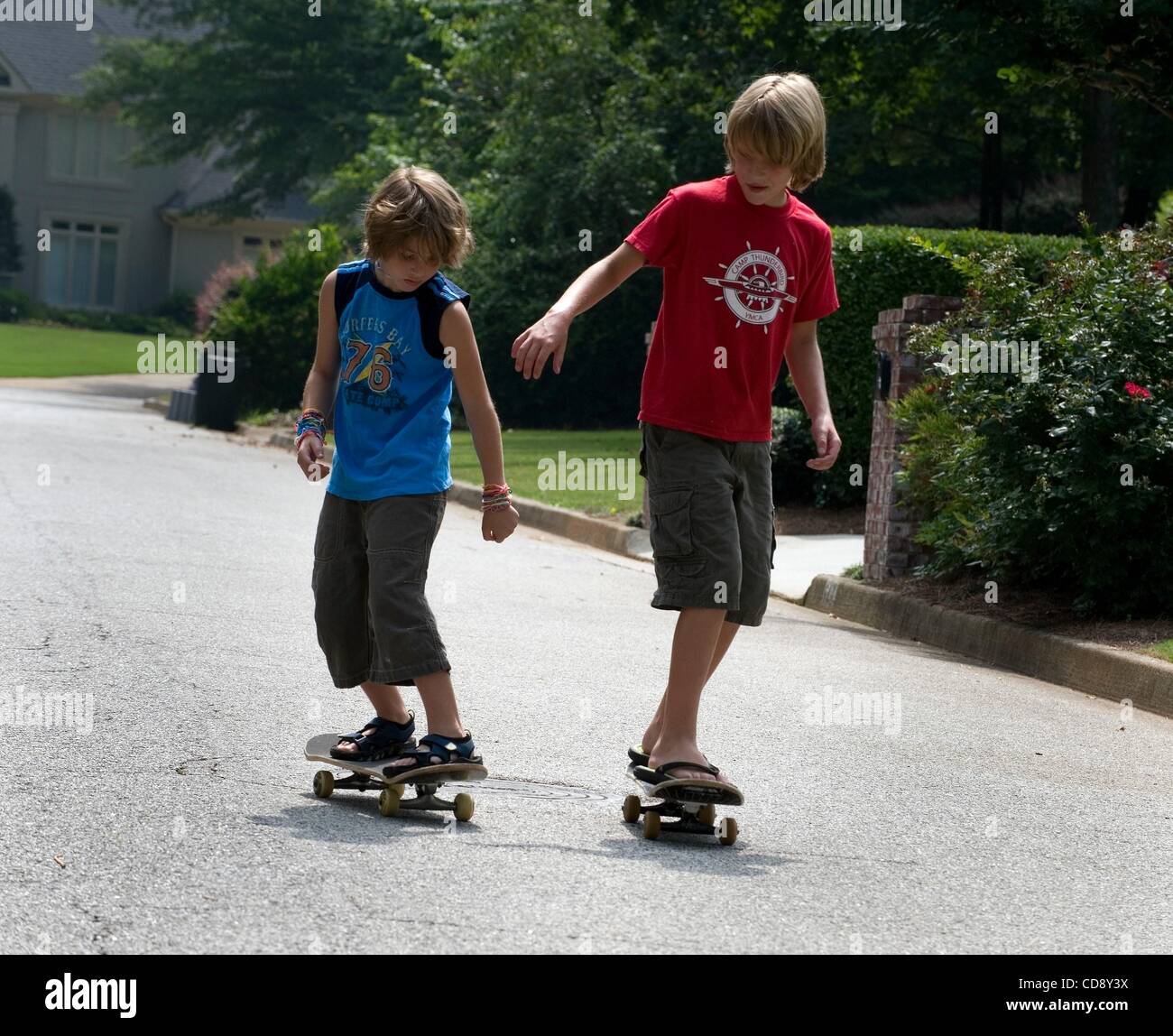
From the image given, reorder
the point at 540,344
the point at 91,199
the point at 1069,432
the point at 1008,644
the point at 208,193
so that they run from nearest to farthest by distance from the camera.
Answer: the point at 540,344, the point at 1069,432, the point at 1008,644, the point at 91,199, the point at 208,193

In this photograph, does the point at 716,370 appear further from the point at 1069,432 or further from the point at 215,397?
the point at 215,397

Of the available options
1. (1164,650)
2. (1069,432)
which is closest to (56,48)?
(1069,432)

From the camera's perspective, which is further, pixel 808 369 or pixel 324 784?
pixel 808 369

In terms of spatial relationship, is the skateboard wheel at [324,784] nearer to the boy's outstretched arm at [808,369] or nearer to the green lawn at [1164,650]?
the boy's outstretched arm at [808,369]

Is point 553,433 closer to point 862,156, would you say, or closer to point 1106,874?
point 862,156

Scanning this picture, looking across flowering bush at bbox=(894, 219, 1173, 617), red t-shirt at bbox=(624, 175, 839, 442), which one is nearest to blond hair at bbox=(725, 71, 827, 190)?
red t-shirt at bbox=(624, 175, 839, 442)

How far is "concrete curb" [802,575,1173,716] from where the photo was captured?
8.45 m

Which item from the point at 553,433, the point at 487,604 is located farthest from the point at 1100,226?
the point at 487,604

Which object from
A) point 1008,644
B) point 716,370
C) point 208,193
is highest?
point 208,193

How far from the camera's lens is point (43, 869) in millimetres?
4090

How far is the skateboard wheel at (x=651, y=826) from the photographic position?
4.84 meters

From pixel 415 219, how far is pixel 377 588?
3.36 feet

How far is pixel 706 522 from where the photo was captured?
4.89 meters

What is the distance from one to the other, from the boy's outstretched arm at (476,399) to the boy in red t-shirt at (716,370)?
1.13 feet
